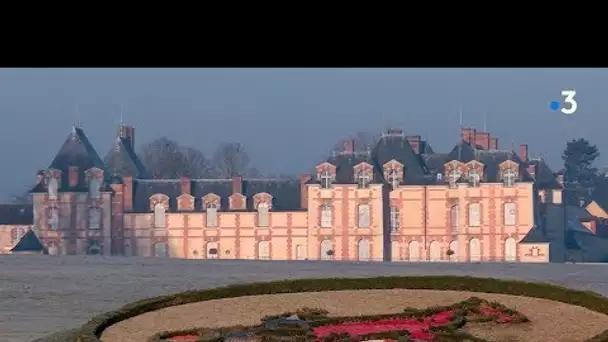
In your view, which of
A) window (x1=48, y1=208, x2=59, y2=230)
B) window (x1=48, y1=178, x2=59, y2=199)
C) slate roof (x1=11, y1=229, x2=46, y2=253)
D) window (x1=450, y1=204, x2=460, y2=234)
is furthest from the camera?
window (x1=48, y1=208, x2=59, y2=230)

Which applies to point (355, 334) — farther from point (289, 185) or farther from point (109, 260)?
point (289, 185)

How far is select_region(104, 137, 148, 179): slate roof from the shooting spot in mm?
26141

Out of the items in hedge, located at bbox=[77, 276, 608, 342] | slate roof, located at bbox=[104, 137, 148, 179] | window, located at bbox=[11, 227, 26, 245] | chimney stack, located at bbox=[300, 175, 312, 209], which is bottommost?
window, located at bbox=[11, 227, 26, 245]

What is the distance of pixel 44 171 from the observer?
25078mm

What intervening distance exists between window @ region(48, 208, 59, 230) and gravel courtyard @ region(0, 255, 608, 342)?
10504mm

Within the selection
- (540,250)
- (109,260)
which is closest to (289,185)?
(540,250)

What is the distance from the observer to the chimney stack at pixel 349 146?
956 inches

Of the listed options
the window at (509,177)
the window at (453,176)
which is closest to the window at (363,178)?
the window at (453,176)

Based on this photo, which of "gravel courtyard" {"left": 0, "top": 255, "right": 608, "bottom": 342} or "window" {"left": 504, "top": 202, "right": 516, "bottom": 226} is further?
"window" {"left": 504, "top": 202, "right": 516, "bottom": 226}

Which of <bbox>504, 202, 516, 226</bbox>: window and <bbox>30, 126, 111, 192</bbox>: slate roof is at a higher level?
<bbox>30, 126, 111, 192</bbox>: slate roof

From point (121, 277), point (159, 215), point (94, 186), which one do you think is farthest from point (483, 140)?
point (121, 277)

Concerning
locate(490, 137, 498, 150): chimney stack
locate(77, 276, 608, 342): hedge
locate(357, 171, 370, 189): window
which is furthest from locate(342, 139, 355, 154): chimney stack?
locate(77, 276, 608, 342): hedge

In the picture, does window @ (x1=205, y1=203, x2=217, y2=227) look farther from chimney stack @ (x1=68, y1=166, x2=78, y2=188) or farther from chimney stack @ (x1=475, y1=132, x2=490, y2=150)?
chimney stack @ (x1=475, y1=132, x2=490, y2=150)
